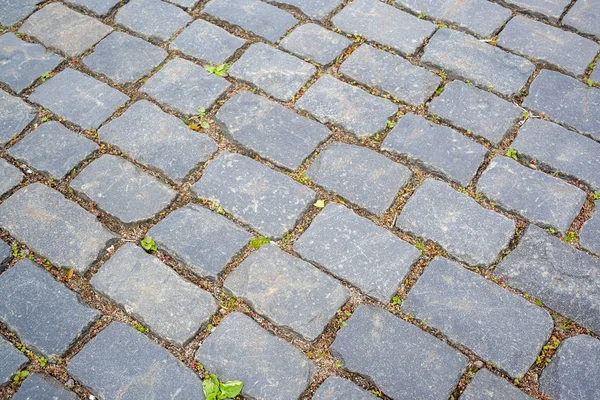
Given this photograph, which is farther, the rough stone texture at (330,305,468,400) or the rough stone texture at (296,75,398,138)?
the rough stone texture at (296,75,398,138)

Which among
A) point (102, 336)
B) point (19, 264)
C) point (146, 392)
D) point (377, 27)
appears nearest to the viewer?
point (146, 392)

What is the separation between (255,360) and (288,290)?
0.32 meters

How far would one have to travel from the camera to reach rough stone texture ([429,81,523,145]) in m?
3.00

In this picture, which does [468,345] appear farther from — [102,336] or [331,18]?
[331,18]

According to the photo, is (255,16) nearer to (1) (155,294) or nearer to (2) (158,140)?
(2) (158,140)

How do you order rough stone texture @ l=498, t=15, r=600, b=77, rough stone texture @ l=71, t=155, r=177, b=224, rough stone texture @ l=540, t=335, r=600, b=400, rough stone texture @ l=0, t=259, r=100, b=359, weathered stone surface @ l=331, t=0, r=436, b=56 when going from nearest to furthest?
rough stone texture @ l=540, t=335, r=600, b=400, rough stone texture @ l=0, t=259, r=100, b=359, rough stone texture @ l=71, t=155, r=177, b=224, rough stone texture @ l=498, t=15, r=600, b=77, weathered stone surface @ l=331, t=0, r=436, b=56

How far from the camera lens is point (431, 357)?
232 centimetres

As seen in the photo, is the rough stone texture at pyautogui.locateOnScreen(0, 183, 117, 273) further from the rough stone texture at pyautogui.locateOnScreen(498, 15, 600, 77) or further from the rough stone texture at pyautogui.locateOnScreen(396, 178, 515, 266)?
the rough stone texture at pyautogui.locateOnScreen(498, 15, 600, 77)

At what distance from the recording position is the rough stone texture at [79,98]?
10.2ft

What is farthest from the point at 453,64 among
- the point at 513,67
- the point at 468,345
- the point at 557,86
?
the point at 468,345

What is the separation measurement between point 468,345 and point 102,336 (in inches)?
55.7

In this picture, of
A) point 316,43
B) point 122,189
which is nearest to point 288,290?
point 122,189

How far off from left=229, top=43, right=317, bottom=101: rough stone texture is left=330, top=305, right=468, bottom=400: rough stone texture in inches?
51.7

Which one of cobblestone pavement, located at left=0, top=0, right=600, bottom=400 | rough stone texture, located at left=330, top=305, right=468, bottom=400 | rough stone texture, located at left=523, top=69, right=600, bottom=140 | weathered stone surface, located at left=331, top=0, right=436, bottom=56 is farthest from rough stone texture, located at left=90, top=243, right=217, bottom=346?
rough stone texture, located at left=523, top=69, right=600, bottom=140
